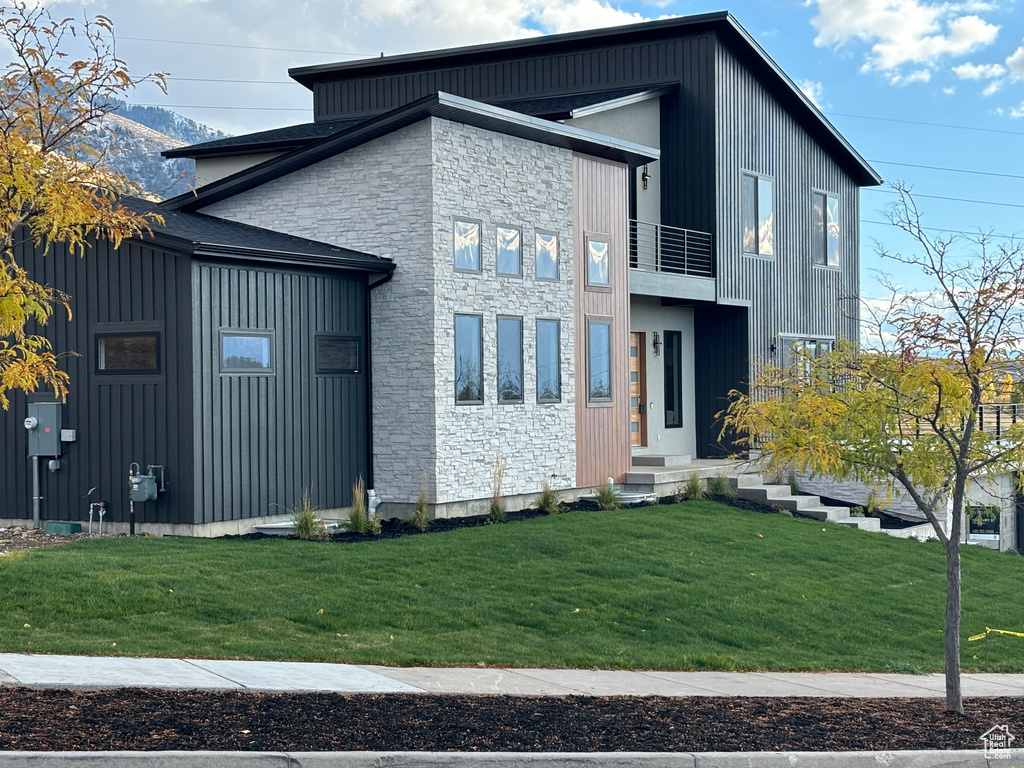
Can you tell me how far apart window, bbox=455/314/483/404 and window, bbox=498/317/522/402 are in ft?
1.60

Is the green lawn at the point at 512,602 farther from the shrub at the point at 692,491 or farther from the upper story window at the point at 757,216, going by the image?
the upper story window at the point at 757,216

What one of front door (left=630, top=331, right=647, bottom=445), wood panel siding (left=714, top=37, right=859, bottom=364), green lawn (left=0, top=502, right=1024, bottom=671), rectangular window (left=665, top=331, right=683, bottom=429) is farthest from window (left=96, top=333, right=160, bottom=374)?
wood panel siding (left=714, top=37, right=859, bottom=364)

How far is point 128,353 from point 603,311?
28.0 ft

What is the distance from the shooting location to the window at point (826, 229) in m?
29.9

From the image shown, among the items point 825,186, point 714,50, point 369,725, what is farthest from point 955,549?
point 825,186

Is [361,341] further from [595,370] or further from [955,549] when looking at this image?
[955,549]

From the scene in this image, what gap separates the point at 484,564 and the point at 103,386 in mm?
5955

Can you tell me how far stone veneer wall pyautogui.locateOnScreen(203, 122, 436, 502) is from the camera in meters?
17.6

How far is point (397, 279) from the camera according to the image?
17844mm

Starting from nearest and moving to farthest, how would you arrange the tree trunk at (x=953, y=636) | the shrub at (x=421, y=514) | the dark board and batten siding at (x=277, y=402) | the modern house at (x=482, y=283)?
the tree trunk at (x=953, y=636)
the dark board and batten siding at (x=277, y=402)
the modern house at (x=482, y=283)
the shrub at (x=421, y=514)

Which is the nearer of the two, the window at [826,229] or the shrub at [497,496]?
the shrub at [497,496]

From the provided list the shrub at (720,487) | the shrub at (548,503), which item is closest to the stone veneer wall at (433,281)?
the shrub at (548,503)

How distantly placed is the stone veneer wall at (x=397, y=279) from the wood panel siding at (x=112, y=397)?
3.47 meters

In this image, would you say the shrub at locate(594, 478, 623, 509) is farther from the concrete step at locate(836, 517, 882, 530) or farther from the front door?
the front door
